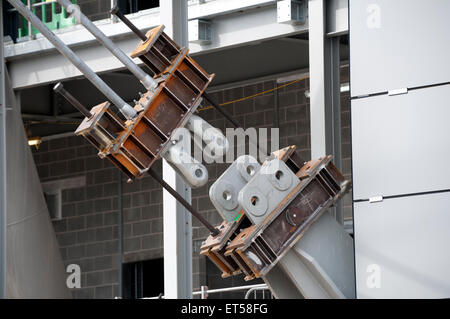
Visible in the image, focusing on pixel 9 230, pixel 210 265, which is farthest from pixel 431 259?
pixel 210 265

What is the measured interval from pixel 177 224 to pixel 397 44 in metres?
3.07

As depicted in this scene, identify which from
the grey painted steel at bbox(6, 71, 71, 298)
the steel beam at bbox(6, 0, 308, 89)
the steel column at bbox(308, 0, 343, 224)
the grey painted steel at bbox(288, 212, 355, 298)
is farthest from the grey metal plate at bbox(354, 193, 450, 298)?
the grey painted steel at bbox(6, 71, 71, 298)

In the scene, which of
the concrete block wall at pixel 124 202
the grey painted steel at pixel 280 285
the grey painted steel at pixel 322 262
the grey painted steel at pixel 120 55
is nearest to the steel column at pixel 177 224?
the grey painted steel at pixel 120 55

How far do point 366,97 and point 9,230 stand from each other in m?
7.47

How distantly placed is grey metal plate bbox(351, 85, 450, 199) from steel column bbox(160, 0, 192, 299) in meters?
1.93

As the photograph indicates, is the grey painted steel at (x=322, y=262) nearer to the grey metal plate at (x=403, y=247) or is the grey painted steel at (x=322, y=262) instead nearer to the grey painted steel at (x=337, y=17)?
the grey metal plate at (x=403, y=247)

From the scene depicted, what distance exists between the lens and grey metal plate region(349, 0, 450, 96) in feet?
31.4

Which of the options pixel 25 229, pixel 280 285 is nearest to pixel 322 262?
pixel 280 285

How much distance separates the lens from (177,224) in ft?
36.6

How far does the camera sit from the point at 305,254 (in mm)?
10594

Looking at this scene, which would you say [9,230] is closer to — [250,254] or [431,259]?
[250,254]

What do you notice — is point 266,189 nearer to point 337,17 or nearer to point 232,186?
point 232,186

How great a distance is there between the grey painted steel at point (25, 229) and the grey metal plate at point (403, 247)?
283 inches

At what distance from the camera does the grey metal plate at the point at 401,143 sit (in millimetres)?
9484
